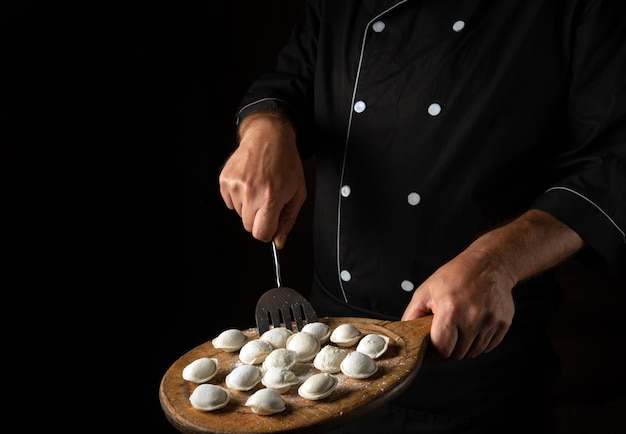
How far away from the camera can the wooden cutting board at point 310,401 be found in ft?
2.95

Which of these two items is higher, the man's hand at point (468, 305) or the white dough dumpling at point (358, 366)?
the man's hand at point (468, 305)

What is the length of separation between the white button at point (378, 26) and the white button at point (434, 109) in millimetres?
203

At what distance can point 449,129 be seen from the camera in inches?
50.6

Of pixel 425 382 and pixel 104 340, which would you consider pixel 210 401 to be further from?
pixel 104 340

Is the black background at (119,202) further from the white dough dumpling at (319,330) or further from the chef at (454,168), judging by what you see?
the white dough dumpling at (319,330)

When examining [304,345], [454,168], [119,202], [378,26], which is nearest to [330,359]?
[304,345]

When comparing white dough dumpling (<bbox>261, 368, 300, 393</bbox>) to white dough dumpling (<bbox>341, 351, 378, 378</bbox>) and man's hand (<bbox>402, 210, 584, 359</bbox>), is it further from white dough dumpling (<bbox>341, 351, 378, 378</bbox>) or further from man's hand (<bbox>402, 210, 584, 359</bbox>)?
man's hand (<bbox>402, 210, 584, 359</bbox>)

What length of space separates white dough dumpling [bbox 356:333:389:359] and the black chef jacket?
0.99 ft

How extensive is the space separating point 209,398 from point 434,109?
2.31 ft

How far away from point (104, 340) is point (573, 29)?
141 cm

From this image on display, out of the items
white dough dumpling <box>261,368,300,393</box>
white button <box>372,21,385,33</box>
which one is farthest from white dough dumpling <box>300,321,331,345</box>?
white button <box>372,21,385,33</box>

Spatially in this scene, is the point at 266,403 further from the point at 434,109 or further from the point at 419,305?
the point at 434,109

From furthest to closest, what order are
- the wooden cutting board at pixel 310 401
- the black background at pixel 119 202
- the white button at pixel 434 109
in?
the black background at pixel 119 202 < the white button at pixel 434 109 < the wooden cutting board at pixel 310 401

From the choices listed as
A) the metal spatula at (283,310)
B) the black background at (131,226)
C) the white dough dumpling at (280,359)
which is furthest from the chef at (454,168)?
the black background at (131,226)
